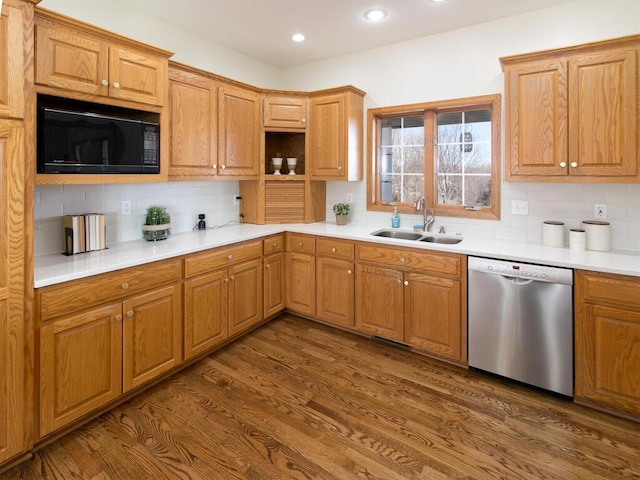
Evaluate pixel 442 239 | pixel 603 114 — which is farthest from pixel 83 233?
pixel 603 114

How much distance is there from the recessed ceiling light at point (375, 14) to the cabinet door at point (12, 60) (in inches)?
90.2

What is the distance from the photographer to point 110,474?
183 centimetres

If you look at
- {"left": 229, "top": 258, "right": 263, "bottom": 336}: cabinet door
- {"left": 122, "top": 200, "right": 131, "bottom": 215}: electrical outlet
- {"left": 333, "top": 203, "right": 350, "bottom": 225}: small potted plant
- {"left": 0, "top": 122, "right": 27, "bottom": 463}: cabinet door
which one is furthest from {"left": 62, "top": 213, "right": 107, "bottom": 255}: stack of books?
{"left": 333, "top": 203, "right": 350, "bottom": 225}: small potted plant

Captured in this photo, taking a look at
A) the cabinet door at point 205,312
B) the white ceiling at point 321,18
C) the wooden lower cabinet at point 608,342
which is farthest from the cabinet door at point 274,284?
the wooden lower cabinet at point 608,342

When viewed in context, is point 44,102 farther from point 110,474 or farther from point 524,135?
point 524,135

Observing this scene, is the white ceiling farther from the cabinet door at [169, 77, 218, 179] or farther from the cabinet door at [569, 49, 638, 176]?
the cabinet door at [569, 49, 638, 176]

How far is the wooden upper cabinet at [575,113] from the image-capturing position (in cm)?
236

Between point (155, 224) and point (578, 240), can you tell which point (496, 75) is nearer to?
point (578, 240)

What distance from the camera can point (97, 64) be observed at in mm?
2271

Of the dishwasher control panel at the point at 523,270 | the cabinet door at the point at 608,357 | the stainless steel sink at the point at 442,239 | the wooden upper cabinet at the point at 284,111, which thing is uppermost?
the wooden upper cabinet at the point at 284,111

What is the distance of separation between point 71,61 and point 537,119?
302 centimetres

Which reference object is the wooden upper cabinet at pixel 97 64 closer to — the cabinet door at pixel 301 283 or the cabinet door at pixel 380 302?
the cabinet door at pixel 301 283

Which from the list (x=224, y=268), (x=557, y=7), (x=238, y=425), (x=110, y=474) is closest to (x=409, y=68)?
(x=557, y=7)

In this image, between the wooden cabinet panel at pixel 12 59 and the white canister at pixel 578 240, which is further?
the white canister at pixel 578 240
